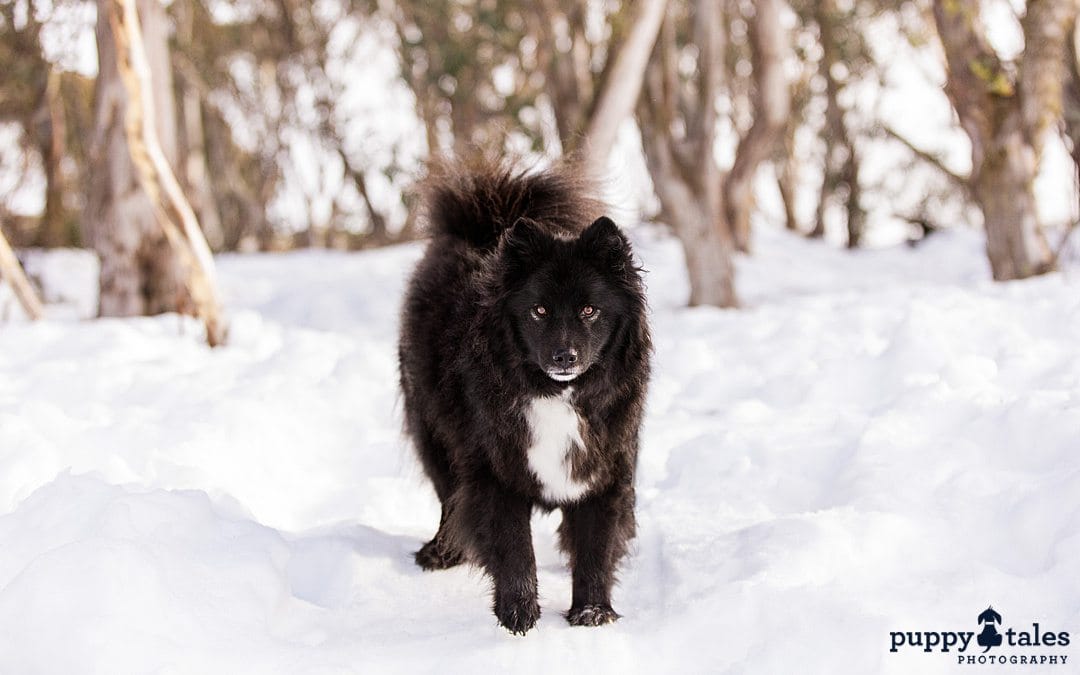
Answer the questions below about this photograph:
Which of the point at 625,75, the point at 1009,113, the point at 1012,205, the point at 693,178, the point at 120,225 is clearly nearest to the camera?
the point at 120,225

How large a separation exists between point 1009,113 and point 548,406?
314 inches

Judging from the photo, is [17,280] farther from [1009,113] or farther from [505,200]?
[1009,113]

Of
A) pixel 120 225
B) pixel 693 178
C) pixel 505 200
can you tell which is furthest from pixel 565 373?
pixel 693 178

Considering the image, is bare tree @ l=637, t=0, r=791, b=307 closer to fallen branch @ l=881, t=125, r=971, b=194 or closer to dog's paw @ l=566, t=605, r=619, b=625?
fallen branch @ l=881, t=125, r=971, b=194

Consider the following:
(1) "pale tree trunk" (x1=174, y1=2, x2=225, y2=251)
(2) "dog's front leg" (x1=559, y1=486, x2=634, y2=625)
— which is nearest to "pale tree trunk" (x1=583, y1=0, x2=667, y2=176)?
(2) "dog's front leg" (x1=559, y1=486, x2=634, y2=625)

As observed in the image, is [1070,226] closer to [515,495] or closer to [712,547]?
→ [712,547]

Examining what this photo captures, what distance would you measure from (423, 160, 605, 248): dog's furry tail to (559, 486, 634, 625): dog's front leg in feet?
4.37

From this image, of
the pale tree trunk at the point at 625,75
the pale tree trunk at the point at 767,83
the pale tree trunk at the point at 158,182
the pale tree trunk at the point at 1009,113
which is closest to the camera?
the pale tree trunk at the point at 158,182

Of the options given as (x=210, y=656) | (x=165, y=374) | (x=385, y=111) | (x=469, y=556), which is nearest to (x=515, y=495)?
(x=469, y=556)

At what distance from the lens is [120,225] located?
823 cm

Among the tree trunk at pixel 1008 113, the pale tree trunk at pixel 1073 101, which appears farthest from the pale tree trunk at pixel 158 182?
the pale tree trunk at pixel 1073 101

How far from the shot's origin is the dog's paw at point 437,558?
13.9 feet

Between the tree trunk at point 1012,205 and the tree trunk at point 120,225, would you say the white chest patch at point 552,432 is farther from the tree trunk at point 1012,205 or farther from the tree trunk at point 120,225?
the tree trunk at point 1012,205

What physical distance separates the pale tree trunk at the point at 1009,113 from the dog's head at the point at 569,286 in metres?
7.02
